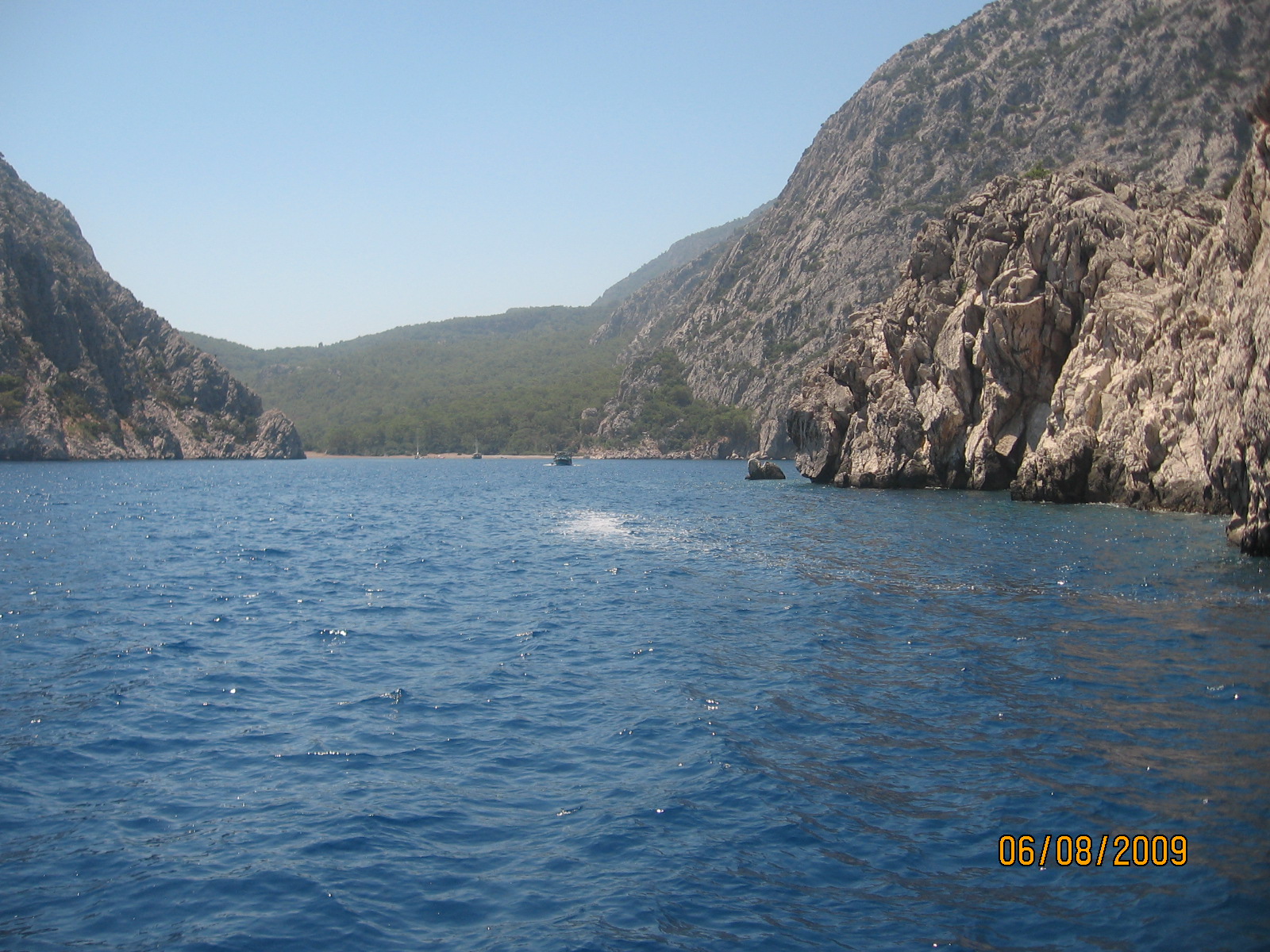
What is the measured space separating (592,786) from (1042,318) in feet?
169

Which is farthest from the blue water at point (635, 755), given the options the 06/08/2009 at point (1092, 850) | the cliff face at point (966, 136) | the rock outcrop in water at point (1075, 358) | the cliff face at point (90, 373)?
the cliff face at point (90, 373)

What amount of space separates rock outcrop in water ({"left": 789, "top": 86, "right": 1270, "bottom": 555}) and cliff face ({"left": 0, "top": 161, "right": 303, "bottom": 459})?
115889 millimetres

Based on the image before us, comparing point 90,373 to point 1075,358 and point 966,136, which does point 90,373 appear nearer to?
point 1075,358

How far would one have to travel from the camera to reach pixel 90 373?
145m

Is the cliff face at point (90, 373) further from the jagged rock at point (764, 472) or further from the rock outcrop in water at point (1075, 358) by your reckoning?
the rock outcrop in water at point (1075, 358)

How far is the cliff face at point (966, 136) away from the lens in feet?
364

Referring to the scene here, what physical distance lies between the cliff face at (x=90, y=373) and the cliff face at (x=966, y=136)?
101377 mm

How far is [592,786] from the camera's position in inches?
449

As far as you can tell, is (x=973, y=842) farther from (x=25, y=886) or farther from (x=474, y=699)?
(x=25, y=886)

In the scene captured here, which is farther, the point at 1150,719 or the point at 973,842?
the point at 1150,719

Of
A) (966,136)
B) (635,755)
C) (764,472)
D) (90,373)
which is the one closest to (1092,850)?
(635,755)

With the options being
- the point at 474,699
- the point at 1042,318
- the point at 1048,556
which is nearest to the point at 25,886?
the point at 474,699

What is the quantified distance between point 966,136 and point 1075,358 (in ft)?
381

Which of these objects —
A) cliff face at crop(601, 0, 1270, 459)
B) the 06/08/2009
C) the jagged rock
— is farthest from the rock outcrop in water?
cliff face at crop(601, 0, 1270, 459)
